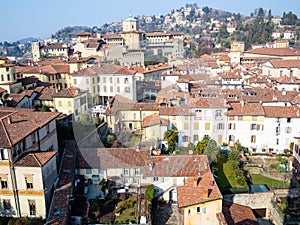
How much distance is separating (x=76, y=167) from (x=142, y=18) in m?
116

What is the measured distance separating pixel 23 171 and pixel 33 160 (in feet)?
1.43

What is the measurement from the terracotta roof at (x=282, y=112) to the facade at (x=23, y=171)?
11899 mm

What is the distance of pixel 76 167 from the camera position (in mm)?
12641

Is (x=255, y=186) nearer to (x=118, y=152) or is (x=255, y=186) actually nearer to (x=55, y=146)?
(x=118, y=152)

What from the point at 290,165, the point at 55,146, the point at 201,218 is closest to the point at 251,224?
the point at 201,218

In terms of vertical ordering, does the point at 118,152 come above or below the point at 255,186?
above

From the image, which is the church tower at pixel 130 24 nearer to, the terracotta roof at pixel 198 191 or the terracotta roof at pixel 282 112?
the terracotta roof at pixel 282 112

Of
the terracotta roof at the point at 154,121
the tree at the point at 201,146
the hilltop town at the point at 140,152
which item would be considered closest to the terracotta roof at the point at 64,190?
the hilltop town at the point at 140,152

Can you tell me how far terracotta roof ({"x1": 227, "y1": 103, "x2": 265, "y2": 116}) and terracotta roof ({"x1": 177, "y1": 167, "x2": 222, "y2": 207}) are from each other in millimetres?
6122

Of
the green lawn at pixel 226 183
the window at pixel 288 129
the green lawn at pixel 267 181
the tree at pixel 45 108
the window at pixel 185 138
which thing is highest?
the tree at pixel 45 108

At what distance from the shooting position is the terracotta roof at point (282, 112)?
55.9ft

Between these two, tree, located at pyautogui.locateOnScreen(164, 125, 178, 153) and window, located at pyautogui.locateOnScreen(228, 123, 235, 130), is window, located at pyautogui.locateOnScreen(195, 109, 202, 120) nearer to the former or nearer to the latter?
tree, located at pyautogui.locateOnScreen(164, 125, 178, 153)

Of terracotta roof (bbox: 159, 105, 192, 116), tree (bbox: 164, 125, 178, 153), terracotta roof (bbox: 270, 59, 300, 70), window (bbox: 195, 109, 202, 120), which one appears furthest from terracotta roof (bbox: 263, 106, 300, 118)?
terracotta roof (bbox: 270, 59, 300, 70)

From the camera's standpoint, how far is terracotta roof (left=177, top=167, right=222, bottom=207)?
10.6m
